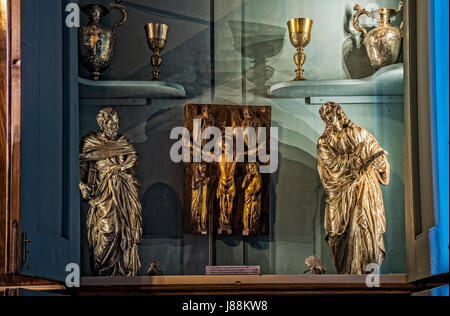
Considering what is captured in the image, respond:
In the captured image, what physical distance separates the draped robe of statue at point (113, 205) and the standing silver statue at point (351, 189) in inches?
27.3

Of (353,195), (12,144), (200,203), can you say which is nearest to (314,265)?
(353,195)

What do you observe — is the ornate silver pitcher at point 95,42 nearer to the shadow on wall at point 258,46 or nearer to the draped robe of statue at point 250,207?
the shadow on wall at point 258,46

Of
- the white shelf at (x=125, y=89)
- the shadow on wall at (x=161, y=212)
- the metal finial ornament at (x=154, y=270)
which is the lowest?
the metal finial ornament at (x=154, y=270)

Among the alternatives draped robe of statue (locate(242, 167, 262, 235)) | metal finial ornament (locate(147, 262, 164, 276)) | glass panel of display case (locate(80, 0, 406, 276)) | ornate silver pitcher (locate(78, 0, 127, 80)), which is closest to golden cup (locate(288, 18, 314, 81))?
glass panel of display case (locate(80, 0, 406, 276))

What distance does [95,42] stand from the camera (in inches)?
119

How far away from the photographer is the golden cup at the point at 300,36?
3.07 metres

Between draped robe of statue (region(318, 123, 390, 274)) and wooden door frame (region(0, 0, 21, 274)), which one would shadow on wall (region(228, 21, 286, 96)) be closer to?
draped robe of statue (region(318, 123, 390, 274))

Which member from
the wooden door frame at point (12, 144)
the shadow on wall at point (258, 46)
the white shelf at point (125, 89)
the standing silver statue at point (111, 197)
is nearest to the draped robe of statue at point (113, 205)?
the standing silver statue at point (111, 197)

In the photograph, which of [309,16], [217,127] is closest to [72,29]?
[217,127]

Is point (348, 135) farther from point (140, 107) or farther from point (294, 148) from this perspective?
point (140, 107)

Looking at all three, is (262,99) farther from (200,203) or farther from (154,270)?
(154,270)

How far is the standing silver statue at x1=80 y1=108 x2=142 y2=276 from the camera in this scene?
114 inches
